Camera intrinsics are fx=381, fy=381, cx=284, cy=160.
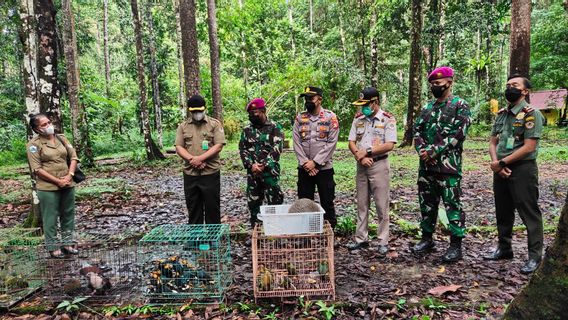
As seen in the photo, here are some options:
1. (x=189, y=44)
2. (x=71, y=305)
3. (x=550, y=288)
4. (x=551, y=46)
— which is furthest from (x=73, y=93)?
(x=551, y=46)

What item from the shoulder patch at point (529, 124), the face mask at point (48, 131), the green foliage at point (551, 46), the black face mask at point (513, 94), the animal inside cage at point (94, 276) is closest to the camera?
the animal inside cage at point (94, 276)

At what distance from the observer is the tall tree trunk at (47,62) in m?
6.25

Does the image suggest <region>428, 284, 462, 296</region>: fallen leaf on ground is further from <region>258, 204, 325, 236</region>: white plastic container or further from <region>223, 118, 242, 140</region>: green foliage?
<region>223, 118, 242, 140</region>: green foliage

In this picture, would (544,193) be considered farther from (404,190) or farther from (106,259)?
(106,259)

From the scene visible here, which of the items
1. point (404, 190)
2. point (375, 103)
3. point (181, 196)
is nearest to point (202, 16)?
point (181, 196)

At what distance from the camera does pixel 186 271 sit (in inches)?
165

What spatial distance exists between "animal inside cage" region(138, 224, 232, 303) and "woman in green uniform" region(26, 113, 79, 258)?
5.33 feet

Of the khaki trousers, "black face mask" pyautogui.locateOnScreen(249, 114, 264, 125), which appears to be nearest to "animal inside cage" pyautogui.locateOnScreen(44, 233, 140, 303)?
"black face mask" pyautogui.locateOnScreen(249, 114, 264, 125)

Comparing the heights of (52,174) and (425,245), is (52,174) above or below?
above

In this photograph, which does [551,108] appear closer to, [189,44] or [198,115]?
[189,44]

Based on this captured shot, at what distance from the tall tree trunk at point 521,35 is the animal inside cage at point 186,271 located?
6233 millimetres

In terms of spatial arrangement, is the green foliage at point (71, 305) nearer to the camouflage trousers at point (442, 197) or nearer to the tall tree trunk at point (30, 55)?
the tall tree trunk at point (30, 55)

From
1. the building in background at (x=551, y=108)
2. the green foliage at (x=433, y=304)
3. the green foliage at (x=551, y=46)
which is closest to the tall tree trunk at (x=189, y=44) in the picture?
the green foliage at (x=433, y=304)

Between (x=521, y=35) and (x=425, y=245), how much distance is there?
15.1ft
